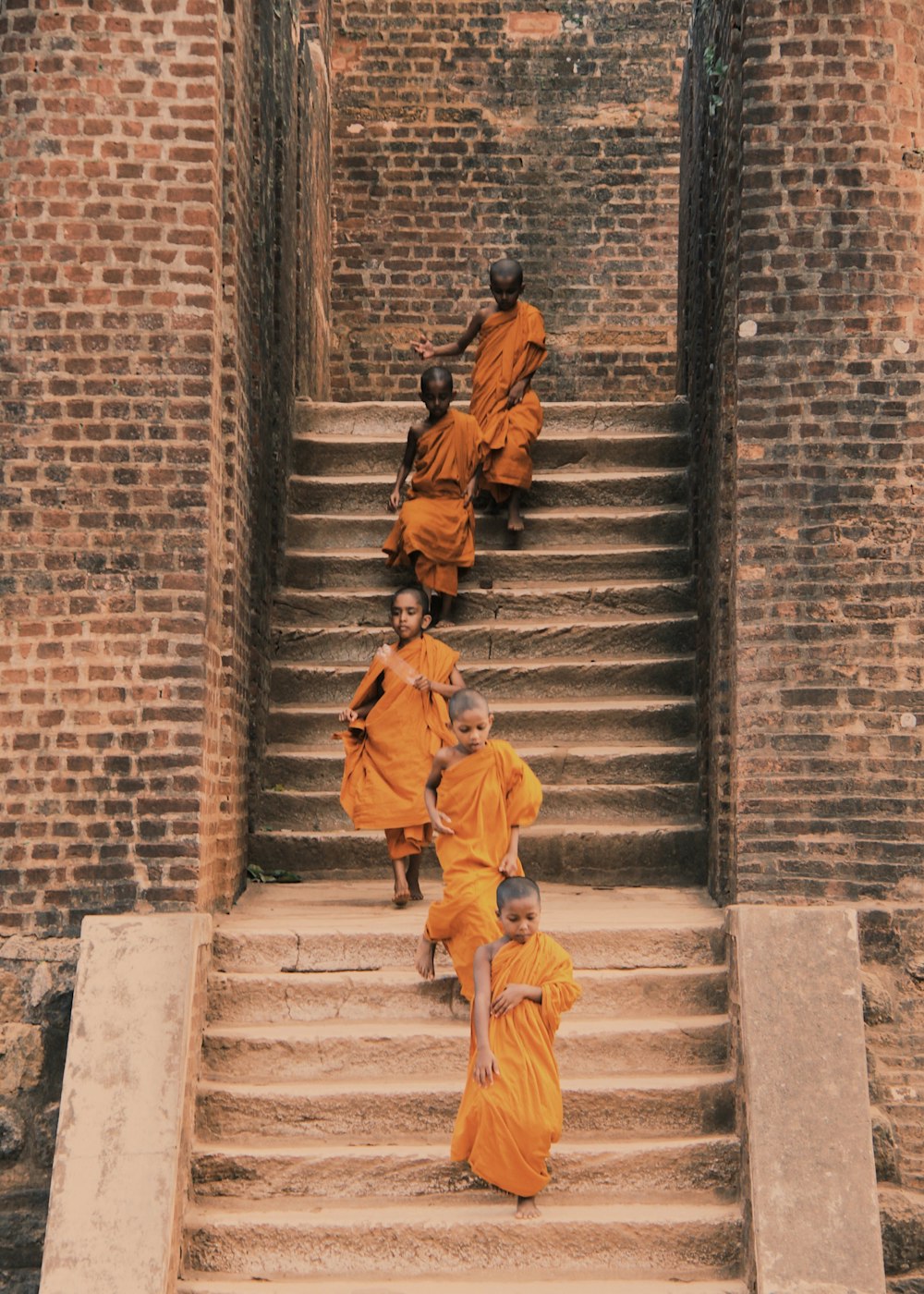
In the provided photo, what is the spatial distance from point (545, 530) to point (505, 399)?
2.58 feet

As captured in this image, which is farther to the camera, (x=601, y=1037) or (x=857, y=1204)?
(x=601, y=1037)

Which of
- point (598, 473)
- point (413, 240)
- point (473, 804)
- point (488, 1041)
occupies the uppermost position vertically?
point (413, 240)

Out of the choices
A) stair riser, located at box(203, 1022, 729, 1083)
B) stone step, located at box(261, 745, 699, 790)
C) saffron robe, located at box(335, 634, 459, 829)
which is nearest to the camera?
stair riser, located at box(203, 1022, 729, 1083)

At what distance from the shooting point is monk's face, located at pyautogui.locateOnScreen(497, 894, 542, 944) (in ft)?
19.3

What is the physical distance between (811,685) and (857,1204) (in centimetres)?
214

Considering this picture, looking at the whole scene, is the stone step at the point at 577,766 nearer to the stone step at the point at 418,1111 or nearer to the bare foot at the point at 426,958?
the bare foot at the point at 426,958


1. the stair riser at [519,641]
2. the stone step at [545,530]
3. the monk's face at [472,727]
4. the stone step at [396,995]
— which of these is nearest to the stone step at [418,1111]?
the stone step at [396,995]

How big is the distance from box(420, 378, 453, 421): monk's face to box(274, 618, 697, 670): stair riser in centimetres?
120

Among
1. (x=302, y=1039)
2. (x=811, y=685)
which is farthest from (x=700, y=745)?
(x=302, y=1039)

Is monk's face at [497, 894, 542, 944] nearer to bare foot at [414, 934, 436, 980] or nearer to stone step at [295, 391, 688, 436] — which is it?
bare foot at [414, 934, 436, 980]

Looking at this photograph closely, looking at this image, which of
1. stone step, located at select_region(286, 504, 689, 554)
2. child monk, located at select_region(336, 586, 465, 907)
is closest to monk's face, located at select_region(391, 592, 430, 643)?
child monk, located at select_region(336, 586, 465, 907)

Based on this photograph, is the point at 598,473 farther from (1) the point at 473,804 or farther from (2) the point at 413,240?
(2) the point at 413,240

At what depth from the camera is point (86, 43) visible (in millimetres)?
7141

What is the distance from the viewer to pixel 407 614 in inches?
299
